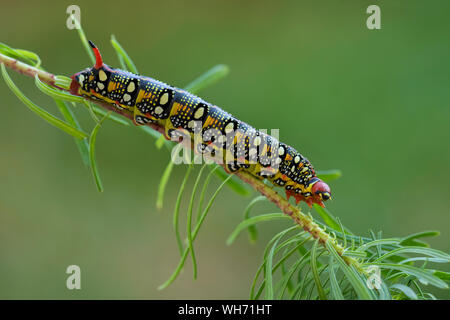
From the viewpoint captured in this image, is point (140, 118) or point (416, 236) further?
point (140, 118)

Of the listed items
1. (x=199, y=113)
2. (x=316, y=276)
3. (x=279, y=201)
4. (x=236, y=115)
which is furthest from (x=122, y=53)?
(x=236, y=115)

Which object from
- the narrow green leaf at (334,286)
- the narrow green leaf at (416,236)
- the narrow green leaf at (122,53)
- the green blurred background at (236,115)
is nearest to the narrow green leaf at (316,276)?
the narrow green leaf at (334,286)

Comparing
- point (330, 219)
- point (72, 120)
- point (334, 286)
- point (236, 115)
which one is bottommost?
point (334, 286)

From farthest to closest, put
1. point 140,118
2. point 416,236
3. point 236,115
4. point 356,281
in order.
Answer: point 236,115, point 140,118, point 416,236, point 356,281

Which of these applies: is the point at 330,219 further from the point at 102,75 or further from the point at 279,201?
the point at 102,75

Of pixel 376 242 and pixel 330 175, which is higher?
pixel 330 175

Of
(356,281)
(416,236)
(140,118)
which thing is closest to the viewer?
(356,281)
